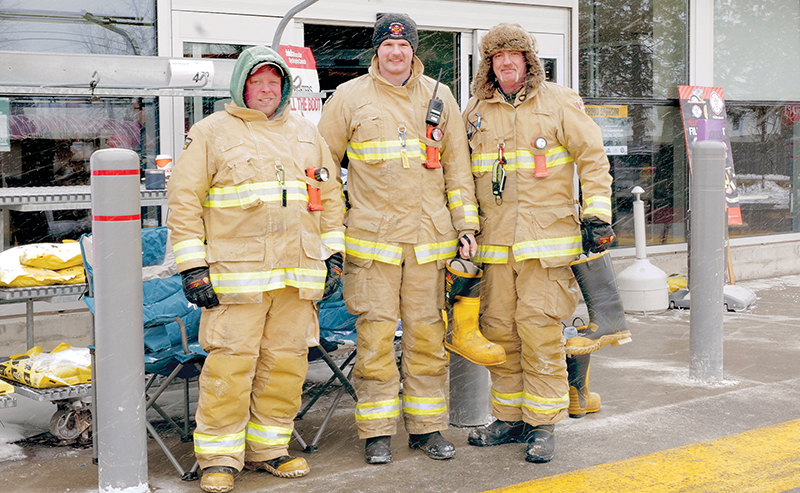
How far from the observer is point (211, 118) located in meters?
3.94

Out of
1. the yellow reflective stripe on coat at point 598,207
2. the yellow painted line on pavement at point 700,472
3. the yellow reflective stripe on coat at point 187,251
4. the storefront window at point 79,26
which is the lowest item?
the yellow painted line on pavement at point 700,472

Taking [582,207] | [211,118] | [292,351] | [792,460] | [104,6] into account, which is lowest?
[792,460]

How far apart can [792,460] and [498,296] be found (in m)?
1.59

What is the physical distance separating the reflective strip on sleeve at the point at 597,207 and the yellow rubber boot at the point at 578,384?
88 centimetres

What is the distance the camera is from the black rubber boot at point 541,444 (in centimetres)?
414

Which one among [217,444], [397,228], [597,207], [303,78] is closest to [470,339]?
[397,228]

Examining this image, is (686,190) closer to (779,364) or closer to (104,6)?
(779,364)

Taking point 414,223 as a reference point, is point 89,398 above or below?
below

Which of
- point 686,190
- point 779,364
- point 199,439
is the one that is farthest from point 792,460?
point 686,190

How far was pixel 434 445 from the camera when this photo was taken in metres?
4.25

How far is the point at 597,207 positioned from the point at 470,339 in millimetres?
904

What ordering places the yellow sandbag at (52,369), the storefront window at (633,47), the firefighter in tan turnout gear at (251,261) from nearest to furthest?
the firefighter in tan turnout gear at (251,261)
the yellow sandbag at (52,369)
the storefront window at (633,47)

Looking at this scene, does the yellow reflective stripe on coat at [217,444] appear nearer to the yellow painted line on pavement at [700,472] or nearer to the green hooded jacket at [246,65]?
the yellow painted line on pavement at [700,472]

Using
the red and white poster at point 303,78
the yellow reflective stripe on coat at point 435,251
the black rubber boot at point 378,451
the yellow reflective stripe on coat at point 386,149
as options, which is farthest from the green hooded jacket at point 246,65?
the red and white poster at point 303,78
